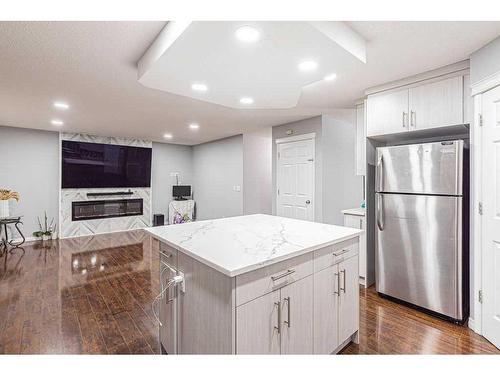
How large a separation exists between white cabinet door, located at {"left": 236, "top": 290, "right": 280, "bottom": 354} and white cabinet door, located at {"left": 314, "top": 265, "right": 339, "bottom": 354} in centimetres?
36

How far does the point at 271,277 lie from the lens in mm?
1355

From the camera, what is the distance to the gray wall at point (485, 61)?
1.93 m

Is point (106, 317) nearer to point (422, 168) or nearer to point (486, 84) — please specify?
point (422, 168)

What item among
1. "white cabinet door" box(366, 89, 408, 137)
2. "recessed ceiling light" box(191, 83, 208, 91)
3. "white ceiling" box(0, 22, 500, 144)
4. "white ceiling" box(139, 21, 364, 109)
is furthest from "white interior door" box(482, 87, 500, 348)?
"recessed ceiling light" box(191, 83, 208, 91)

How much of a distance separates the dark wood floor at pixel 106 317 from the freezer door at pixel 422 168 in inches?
47.5

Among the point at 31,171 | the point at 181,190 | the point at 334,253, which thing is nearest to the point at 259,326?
the point at 334,253

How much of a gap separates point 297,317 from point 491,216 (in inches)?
70.2

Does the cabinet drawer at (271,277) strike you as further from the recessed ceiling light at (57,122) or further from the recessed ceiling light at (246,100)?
the recessed ceiling light at (57,122)

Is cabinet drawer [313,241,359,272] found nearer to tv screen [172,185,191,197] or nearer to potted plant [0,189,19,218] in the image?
potted plant [0,189,19,218]

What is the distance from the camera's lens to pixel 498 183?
1975mm

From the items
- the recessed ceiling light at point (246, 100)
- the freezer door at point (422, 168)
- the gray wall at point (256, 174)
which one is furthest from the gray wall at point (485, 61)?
the gray wall at point (256, 174)

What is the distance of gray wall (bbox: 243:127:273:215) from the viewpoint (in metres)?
6.01

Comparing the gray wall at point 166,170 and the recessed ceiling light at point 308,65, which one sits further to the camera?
the gray wall at point 166,170

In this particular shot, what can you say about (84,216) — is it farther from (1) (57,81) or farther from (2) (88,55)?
(2) (88,55)
